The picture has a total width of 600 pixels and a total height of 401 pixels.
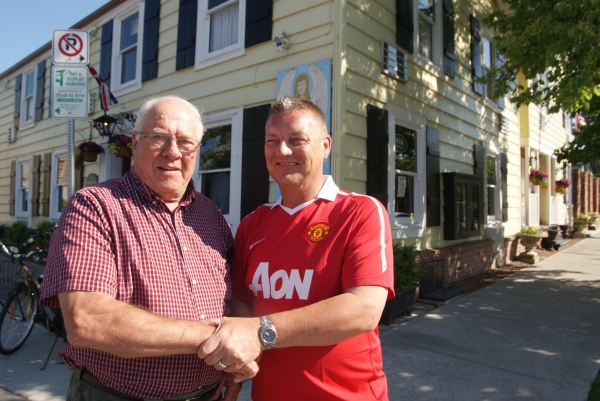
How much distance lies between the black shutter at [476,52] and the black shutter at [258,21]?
15.5ft

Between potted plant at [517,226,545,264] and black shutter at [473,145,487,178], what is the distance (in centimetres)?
243

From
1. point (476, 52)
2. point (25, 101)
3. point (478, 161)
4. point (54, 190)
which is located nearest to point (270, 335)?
point (478, 161)

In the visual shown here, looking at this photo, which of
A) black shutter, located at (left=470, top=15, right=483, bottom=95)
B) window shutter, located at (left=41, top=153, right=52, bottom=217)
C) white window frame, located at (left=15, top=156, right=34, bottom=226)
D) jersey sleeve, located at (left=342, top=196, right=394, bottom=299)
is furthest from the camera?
A: white window frame, located at (left=15, top=156, right=34, bottom=226)

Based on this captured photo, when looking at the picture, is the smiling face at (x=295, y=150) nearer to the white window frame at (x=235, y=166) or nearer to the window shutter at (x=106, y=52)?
the white window frame at (x=235, y=166)

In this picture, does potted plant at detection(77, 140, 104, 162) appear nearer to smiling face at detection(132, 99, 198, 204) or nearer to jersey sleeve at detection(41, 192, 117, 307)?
smiling face at detection(132, 99, 198, 204)

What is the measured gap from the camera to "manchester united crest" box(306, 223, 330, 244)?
166 cm

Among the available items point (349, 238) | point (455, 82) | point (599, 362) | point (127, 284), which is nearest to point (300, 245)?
point (349, 238)

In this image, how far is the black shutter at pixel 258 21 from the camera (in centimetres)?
→ 576

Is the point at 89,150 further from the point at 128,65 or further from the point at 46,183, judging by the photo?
the point at 46,183

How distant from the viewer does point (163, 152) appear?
5.49ft

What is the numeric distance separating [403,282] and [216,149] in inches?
132

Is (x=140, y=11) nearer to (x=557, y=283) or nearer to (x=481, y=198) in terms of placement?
(x=481, y=198)

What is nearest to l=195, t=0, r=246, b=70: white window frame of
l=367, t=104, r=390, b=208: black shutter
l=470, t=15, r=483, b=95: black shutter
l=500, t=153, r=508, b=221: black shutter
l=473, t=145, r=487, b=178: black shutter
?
l=367, t=104, r=390, b=208: black shutter

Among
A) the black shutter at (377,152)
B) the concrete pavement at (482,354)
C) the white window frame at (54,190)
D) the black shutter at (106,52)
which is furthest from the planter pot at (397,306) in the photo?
the white window frame at (54,190)
